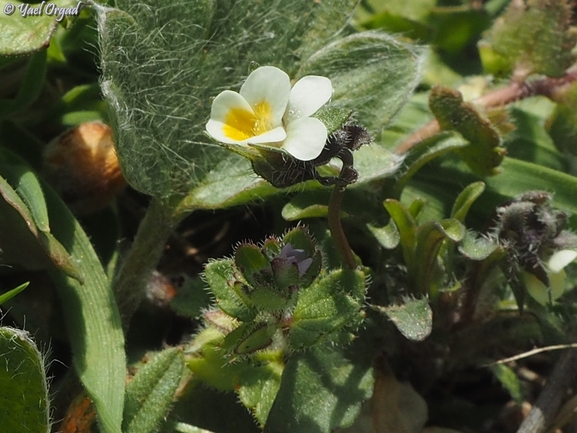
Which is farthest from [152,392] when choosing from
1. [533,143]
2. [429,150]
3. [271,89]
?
[533,143]

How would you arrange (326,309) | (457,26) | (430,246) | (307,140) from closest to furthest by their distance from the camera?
(307,140)
(326,309)
(430,246)
(457,26)

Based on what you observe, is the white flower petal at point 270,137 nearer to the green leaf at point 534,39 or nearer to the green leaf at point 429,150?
the green leaf at point 429,150

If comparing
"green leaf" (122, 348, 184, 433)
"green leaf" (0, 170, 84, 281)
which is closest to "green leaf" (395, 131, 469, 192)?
"green leaf" (122, 348, 184, 433)

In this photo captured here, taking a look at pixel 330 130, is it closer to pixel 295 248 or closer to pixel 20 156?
pixel 295 248

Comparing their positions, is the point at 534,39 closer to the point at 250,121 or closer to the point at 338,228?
the point at 338,228

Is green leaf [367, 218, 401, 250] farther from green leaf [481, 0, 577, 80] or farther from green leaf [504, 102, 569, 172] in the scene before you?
green leaf [481, 0, 577, 80]

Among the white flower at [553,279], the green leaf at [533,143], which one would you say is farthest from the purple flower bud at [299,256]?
the green leaf at [533,143]
